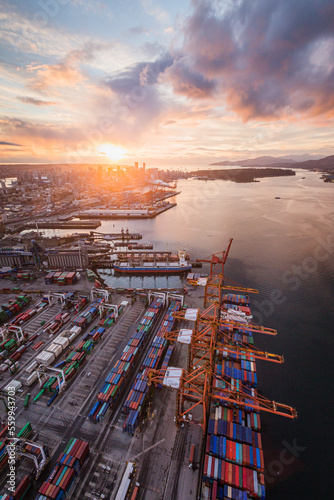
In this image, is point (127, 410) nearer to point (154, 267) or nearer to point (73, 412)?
point (73, 412)

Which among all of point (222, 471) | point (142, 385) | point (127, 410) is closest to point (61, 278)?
point (142, 385)

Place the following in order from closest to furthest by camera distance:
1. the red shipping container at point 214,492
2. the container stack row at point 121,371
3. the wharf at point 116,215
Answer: the red shipping container at point 214,492 < the container stack row at point 121,371 < the wharf at point 116,215

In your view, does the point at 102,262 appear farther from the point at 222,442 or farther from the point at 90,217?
the point at 90,217

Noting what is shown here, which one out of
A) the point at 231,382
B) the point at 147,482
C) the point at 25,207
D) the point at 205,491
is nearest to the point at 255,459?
the point at 205,491

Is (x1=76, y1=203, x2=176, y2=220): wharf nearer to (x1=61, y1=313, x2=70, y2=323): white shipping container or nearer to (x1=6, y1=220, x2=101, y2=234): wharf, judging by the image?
(x1=6, y1=220, x2=101, y2=234): wharf

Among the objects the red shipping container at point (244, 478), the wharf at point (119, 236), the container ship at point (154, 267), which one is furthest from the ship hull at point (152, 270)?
the red shipping container at point (244, 478)

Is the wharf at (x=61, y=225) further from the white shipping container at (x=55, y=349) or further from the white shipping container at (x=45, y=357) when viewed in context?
the white shipping container at (x=45, y=357)

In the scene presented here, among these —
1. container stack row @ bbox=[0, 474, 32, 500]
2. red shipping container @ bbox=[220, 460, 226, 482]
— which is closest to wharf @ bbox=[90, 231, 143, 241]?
container stack row @ bbox=[0, 474, 32, 500]
